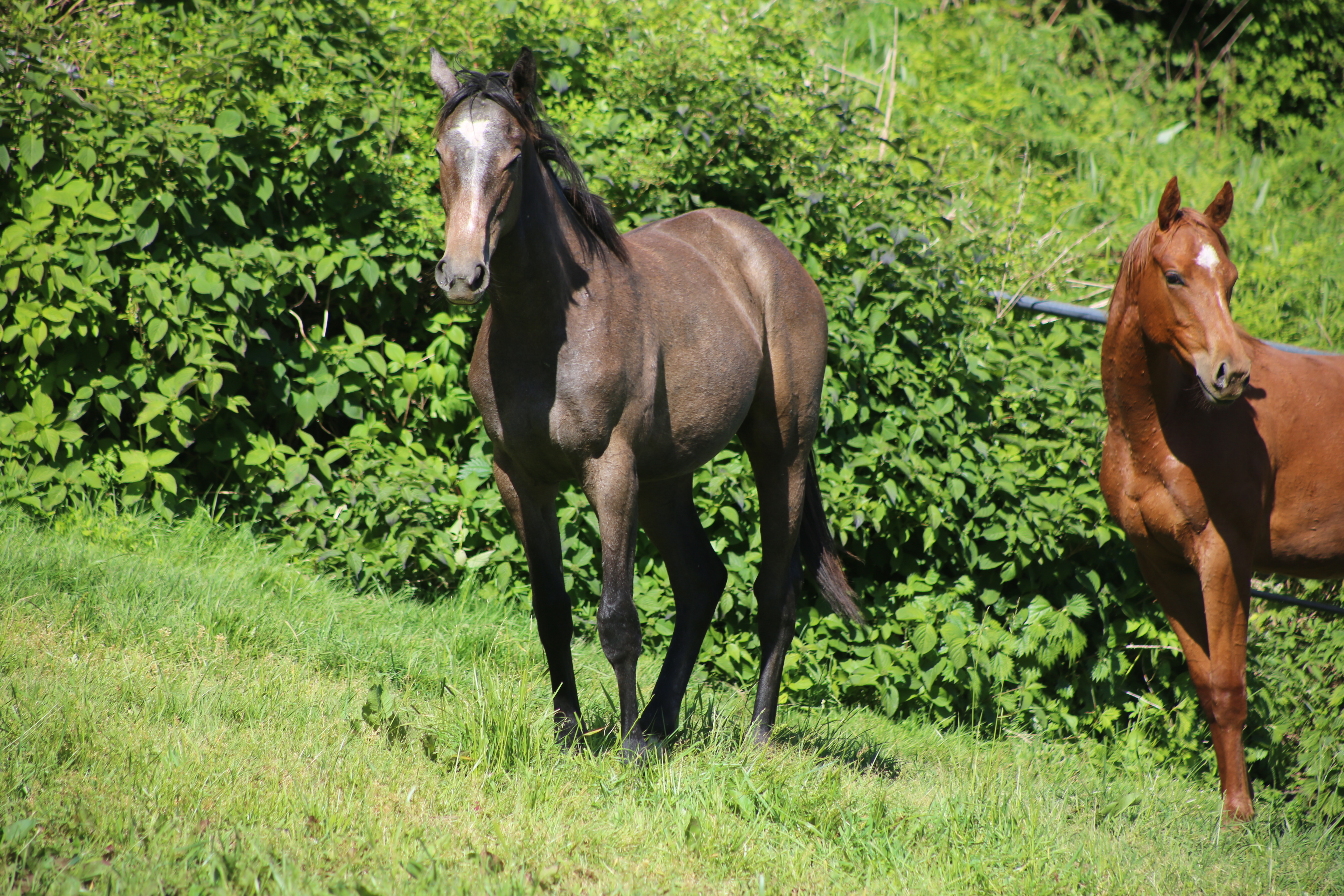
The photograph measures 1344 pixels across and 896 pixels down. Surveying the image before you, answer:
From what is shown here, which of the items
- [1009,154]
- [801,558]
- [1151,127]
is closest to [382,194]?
[801,558]

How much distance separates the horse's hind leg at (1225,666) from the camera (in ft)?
13.0

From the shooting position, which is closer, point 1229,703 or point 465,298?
point 465,298

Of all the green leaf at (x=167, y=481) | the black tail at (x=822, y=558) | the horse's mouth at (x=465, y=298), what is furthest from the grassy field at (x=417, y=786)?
the horse's mouth at (x=465, y=298)

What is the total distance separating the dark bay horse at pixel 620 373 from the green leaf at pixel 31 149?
260 cm

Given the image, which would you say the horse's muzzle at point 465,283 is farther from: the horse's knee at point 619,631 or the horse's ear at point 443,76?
the horse's knee at point 619,631

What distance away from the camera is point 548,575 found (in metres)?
3.34

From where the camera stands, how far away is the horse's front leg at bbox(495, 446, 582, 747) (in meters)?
3.29

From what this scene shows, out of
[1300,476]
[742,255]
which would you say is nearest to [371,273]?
[742,255]

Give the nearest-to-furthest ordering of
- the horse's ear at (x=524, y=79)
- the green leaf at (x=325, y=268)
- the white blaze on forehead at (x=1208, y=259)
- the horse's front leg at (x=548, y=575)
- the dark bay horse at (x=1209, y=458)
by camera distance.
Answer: the horse's ear at (x=524, y=79), the horse's front leg at (x=548, y=575), the white blaze on forehead at (x=1208, y=259), the dark bay horse at (x=1209, y=458), the green leaf at (x=325, y=268)

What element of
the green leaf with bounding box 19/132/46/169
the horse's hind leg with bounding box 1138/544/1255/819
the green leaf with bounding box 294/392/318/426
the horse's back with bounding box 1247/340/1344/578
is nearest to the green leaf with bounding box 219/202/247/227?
the green leaf with bounding box 19/132/46/169

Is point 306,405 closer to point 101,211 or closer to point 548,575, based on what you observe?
point 101,211

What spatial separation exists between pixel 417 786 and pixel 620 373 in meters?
1.42

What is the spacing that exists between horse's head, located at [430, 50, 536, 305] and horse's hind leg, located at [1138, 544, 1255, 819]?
3191 millimetres

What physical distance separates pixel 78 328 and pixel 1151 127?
10.3 metres
